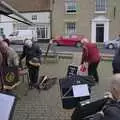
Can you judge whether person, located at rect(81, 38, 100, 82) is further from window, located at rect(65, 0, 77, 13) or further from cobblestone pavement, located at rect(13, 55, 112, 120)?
window, located at rect(65, 0, 77, 13)

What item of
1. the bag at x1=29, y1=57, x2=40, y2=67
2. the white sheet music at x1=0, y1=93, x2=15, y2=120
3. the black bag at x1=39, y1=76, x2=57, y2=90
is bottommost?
the black bag at x1=39, y1=76, x2=57, y2=90

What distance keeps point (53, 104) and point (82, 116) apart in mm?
4795

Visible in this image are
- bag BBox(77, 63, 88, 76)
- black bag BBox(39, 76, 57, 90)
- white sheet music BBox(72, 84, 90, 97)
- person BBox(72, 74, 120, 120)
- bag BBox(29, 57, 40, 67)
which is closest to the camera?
person BBox(72, 74, 120, 120)

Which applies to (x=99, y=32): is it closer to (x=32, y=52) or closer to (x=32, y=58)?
(x=32, y=52)

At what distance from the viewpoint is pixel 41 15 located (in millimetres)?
46062

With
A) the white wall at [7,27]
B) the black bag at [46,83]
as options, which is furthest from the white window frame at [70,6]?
the black bag at [46,83]

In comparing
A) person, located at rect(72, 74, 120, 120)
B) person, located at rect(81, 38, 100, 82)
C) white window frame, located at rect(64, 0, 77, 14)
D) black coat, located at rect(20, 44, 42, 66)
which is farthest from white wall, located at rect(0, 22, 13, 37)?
person, located at rect(72, 74, 120, 120)

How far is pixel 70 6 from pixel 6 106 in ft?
140

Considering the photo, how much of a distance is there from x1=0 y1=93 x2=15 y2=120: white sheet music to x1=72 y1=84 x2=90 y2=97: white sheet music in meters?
1.98

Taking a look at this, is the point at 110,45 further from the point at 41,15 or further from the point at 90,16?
the point at 41,15

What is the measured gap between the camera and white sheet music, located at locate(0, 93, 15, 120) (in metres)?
3.72

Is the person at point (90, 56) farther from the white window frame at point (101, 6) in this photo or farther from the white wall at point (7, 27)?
the white wall at point (7, 27)

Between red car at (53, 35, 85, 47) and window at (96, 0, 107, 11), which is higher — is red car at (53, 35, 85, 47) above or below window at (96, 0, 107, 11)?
below

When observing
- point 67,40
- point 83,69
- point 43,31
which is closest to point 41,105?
point 83,69
